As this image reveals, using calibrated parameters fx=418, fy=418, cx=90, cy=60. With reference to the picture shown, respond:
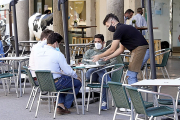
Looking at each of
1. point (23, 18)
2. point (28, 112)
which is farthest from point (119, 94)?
point (23, 18)

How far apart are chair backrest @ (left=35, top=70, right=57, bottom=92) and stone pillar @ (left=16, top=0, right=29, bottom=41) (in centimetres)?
918

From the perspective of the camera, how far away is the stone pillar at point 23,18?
50.0 ft

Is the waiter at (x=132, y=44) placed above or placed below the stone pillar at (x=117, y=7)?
below

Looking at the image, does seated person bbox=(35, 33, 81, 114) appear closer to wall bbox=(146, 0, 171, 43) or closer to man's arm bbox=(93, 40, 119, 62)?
man's arm bbox=(93, 40, 119, 62)

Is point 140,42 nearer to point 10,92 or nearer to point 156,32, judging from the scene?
point 10,92

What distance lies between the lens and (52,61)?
6465 mm

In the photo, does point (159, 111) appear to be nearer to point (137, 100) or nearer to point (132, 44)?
point (137, 100)


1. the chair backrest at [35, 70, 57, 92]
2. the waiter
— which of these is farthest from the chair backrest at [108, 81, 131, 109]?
the waiter

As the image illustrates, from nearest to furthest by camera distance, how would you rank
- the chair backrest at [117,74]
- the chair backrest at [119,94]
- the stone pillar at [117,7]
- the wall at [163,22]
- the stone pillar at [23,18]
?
the chair backrest at [119,94]
the chair backrest at [117,74]
the stone pillar at [117,7]
the stone pillar at [23,18]
the wall at [163,22]

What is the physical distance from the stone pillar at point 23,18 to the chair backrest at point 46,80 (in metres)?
9.18

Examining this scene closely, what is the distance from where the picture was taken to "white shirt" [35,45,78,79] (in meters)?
6.43

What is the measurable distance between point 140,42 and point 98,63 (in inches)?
34.3

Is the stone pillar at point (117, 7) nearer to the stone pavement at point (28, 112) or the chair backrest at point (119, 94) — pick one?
the stone pavement at point (28, 112)

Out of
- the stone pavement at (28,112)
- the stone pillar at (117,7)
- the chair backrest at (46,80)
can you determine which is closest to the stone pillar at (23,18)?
the stone pillar at (117,7)
